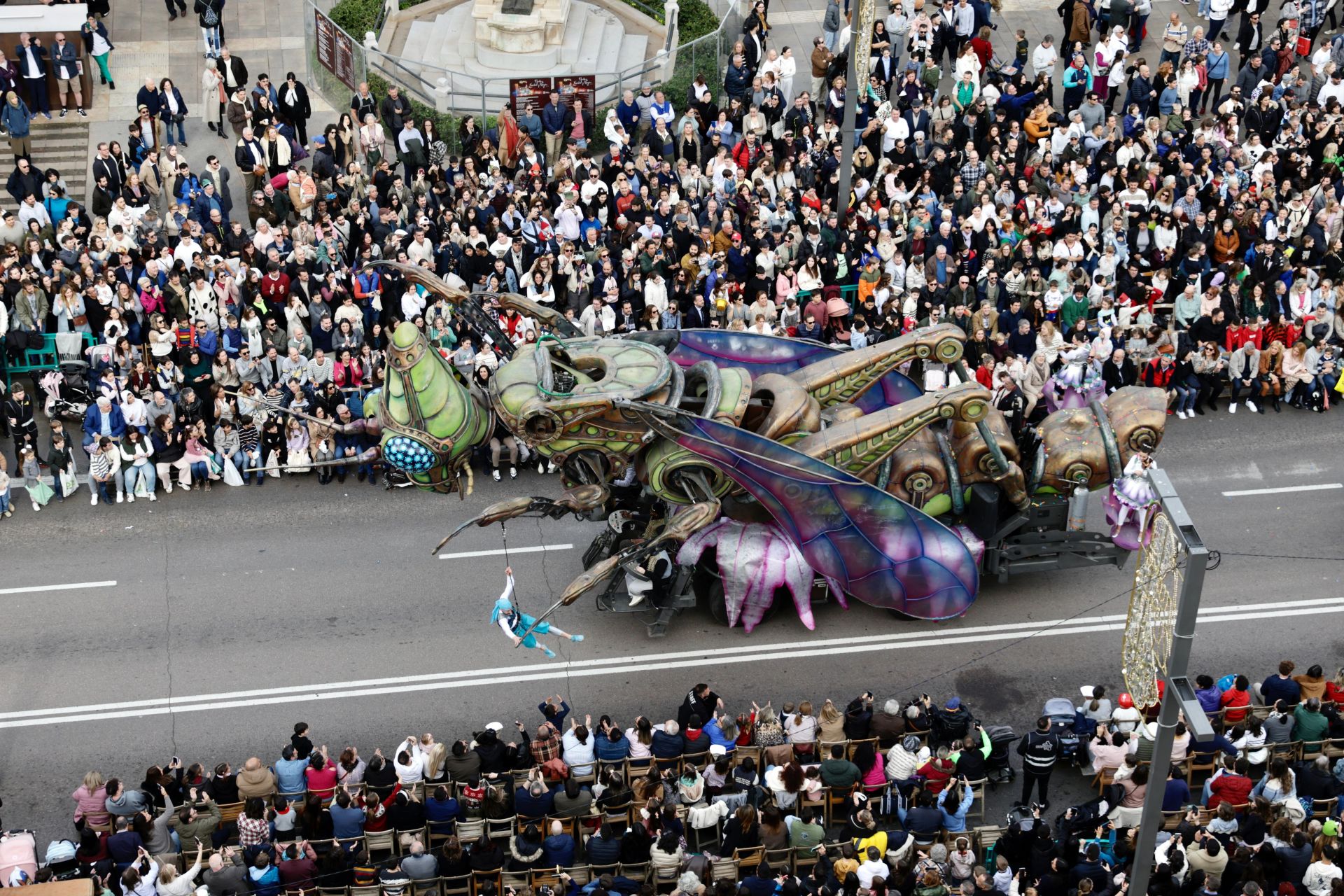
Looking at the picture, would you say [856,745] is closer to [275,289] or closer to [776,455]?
[776,455]

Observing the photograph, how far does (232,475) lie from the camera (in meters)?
27.9

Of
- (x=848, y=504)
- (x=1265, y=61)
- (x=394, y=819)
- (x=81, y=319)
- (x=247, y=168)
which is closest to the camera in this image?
(x=394, y=819)

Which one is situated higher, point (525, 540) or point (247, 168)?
point (247, 168)

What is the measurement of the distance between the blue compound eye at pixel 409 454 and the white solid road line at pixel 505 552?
4.10m

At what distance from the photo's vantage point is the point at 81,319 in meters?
Result: 29.0

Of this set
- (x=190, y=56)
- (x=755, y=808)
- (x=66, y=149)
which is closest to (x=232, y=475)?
(x=66, y=149)

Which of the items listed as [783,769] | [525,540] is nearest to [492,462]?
[525,540]

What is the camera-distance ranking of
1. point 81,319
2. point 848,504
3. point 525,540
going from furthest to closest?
point 81,319 < point 525,540 < point 848,504

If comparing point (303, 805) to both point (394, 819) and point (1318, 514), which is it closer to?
point (394, 819)

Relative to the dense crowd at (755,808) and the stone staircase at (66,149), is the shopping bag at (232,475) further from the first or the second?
the stone staircase at (66,149)

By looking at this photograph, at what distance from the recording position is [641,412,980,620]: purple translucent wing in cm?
2267

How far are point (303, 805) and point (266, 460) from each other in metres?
7.37

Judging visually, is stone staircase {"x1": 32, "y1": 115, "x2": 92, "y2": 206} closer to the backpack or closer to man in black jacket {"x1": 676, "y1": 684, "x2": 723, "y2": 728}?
the backpack

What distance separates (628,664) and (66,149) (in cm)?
1619
